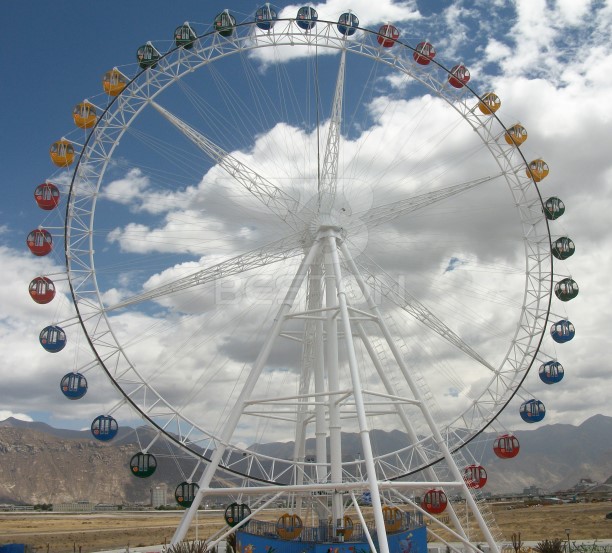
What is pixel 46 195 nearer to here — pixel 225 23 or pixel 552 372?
pixel 225 23

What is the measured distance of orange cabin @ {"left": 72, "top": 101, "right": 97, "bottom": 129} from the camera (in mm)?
31953

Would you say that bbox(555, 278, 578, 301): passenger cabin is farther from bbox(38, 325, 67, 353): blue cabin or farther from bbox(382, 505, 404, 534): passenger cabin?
bbox(38, 325, 67, 353): blue cabin

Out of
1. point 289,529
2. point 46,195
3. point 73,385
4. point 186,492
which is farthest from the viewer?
point 46,195

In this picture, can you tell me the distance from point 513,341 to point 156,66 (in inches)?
821

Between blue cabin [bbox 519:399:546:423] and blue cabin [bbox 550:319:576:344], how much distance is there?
11.1 feet

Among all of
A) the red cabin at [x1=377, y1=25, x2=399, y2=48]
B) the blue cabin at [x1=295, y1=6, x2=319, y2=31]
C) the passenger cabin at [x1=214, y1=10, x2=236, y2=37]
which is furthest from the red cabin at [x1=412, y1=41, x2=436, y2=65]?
the passenger cabin at [x1=214, y1=10, x2=236, y2=37]

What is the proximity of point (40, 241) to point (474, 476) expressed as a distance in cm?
2178

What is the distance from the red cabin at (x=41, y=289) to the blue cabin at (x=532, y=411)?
72.3 ft

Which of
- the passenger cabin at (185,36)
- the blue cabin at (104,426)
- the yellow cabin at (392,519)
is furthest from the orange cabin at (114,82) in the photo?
the yellow cabin at (392,519)

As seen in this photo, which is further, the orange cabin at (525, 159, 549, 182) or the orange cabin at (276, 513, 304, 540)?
the orange cabin at (525, 159, 549, 182)

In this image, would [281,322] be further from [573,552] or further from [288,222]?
[573,552]

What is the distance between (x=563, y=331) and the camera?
32.7m

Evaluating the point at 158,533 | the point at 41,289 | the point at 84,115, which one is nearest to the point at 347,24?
the point at 84,115

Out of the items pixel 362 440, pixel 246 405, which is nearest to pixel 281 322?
pixel 246 405
